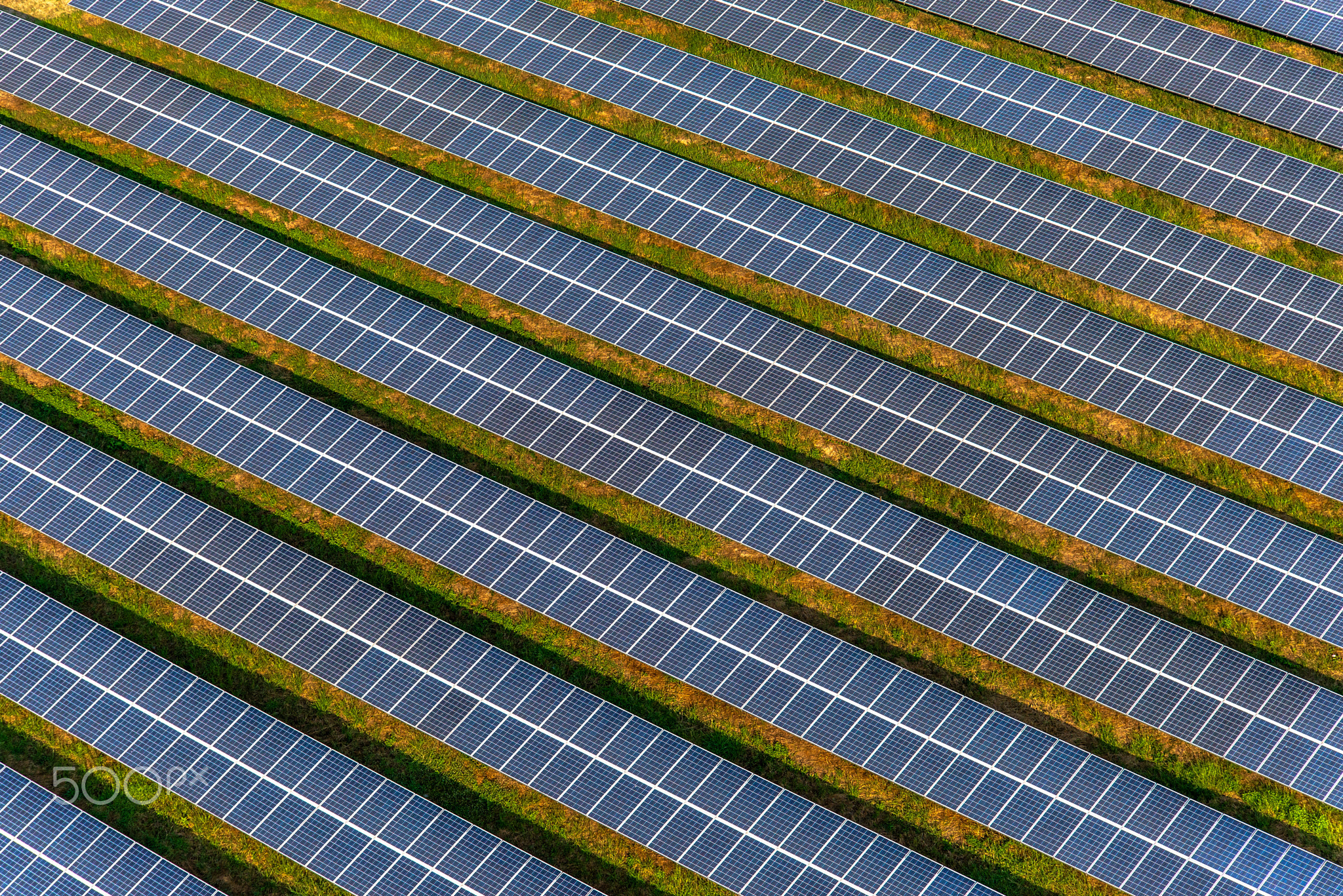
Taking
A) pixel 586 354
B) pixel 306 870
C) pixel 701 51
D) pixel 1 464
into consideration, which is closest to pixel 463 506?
pixel 586 354

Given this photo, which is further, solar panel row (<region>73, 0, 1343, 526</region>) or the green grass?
solar panel row (<region>73, 0, 1343, 526</region>)

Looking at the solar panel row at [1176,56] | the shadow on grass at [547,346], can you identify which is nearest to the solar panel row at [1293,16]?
the solar panel row at [1176,56]

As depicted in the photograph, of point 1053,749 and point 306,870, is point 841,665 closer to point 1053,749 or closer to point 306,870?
point 1053,749

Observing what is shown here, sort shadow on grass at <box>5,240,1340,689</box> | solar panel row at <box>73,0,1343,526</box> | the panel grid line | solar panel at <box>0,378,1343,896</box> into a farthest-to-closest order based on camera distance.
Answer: solar panel row at <box>73,0,1343,526</box> → the panel grid line → shadow on grass at <box>5,240,1340,689</box> → solar panel at <box>0,378,1343,896</box>

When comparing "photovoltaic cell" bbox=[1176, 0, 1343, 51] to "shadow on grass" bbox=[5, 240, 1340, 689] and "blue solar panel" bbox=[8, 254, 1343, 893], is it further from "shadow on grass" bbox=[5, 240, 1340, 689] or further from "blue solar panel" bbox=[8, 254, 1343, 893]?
"blue solar panel" bbox=[8, 254, 1343, 893]

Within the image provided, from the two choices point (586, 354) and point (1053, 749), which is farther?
point (586, 354)

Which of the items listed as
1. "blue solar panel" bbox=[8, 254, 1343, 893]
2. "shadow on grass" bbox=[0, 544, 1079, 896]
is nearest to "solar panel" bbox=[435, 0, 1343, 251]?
"blue solar panel" bbox=[8, 254, 1343, 893]
